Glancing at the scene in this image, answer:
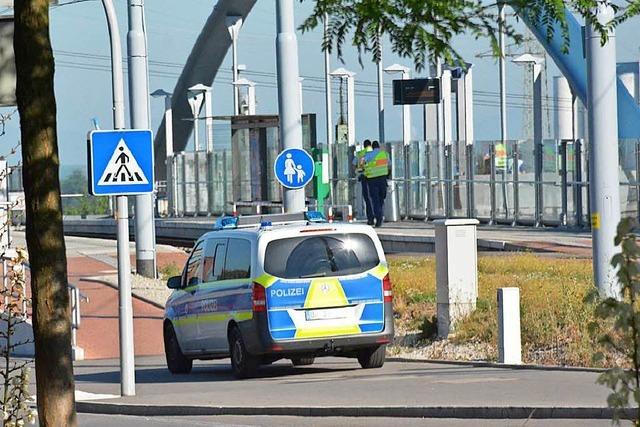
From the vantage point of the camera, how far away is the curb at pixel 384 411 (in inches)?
518

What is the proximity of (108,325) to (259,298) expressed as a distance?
387 inches

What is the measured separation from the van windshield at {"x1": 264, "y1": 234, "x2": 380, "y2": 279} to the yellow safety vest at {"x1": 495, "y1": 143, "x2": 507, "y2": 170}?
2427cm

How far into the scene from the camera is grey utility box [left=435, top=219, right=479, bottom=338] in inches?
783

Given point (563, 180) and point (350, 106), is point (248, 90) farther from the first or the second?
point (563, 180)

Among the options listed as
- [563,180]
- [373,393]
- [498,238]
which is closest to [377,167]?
[498,238]

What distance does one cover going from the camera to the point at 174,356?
68.7 ft

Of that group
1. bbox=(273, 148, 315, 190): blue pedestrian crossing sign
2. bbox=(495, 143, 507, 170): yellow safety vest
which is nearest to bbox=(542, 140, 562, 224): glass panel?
bbox=(495, 143, 507, 170): yellow safety vest

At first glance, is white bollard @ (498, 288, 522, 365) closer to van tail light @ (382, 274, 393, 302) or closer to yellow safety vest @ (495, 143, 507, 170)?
van tail light @ (382, 274, 393, 302)

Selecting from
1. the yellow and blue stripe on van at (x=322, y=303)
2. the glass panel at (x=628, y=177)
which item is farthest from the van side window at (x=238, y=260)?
the glass panel at (x=628, y=177)

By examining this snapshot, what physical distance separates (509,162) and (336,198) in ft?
32.2

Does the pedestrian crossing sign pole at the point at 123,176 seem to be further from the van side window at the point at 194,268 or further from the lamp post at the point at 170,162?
the lamp post at the point at 170,162

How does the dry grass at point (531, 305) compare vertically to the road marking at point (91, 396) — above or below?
above

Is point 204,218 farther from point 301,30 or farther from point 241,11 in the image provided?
point 301,30

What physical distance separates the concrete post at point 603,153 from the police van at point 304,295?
246cm
